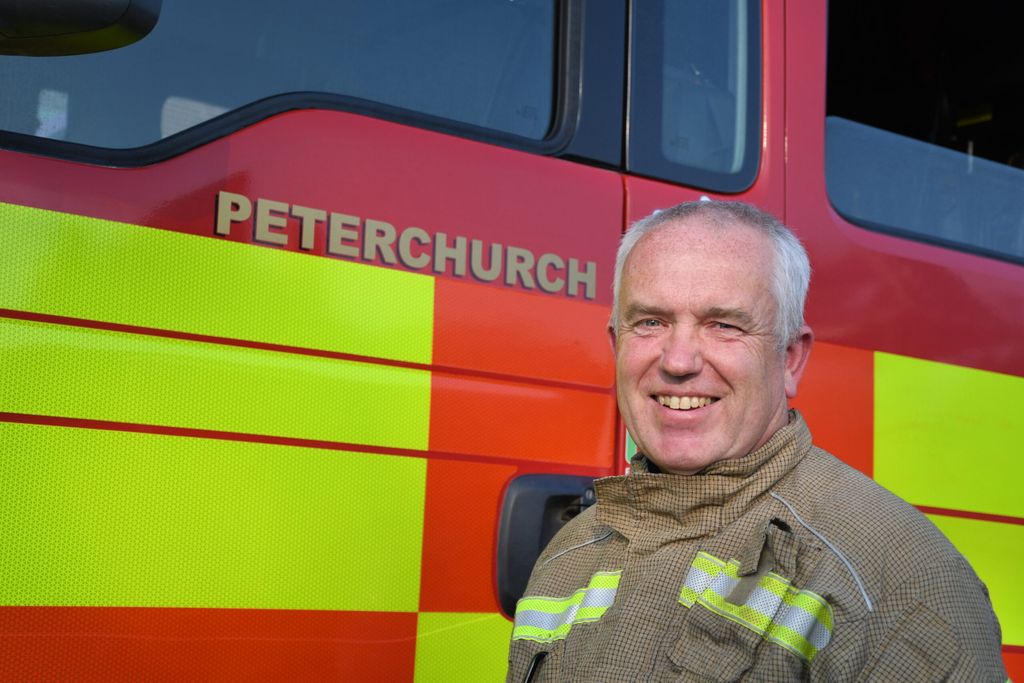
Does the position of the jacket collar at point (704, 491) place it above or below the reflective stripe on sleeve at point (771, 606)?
above

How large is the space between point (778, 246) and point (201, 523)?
856 mm

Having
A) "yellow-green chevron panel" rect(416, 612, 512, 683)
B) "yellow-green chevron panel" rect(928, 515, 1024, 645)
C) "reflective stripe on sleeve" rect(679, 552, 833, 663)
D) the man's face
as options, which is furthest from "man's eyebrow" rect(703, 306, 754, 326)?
"yellow-green chevron panel" rect(928, 515, 1024, 645)

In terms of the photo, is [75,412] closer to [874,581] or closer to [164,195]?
[164,195]

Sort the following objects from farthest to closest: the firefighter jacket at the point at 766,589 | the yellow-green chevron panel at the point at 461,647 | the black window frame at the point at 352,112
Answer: the yellow-green chevron panel at the point at 461,647, the black window frame at the point at 352,112, the firefighter jacket at the point at 766,589

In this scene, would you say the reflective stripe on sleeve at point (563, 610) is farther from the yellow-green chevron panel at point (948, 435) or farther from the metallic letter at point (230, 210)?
the yellow-green chevron panel at point (948, 435)

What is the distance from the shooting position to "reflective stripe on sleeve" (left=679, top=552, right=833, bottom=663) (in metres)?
1.29

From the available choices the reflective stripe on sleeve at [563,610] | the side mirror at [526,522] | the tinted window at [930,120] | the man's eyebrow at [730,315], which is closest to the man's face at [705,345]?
the man's eyebrow at [730,315]

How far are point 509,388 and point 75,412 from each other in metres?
0.66

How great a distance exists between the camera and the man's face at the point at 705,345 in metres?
1.50

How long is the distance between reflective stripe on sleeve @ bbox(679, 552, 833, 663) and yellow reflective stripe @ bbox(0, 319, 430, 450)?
2.08ft

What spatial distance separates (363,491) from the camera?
1843 millimetres

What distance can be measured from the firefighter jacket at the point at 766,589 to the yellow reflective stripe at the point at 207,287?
509 mm

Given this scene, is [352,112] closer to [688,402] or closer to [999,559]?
[688,402]

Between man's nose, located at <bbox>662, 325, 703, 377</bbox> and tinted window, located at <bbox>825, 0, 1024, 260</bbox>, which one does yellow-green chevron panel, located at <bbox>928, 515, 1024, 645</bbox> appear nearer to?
tinted window, located at <bbox>825, 0, 1024, 260</bbox>
